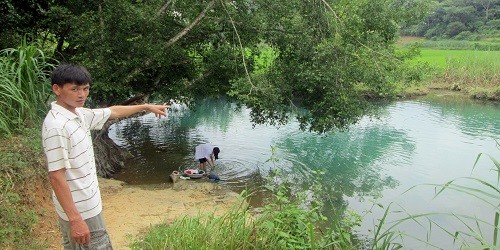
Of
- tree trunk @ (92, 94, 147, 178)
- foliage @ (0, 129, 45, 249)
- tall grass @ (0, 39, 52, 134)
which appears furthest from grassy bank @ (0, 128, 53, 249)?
tree trunk @ (92, 94, 147, 178)

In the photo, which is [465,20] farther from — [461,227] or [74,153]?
[74,153]

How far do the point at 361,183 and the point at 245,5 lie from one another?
3.83 meters

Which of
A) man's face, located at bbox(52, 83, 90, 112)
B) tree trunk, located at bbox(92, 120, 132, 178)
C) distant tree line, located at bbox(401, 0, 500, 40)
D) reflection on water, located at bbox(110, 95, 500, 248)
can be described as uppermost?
distant tree line, located at bbox(401, 0, 500, 40)

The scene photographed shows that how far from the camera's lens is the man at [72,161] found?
1902 millimetres

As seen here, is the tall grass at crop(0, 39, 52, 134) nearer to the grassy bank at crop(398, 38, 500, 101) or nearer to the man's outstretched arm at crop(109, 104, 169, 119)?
the man's outstretched arm at crop(109, 104, 169, 119)

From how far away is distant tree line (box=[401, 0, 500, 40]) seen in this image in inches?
1268

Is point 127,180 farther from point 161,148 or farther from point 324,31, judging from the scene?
point 324,31

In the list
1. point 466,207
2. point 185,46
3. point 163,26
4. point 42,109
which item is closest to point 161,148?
point 185,46

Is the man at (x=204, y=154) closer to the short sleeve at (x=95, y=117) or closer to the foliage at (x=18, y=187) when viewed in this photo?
the foliage at (x=18, y=187)

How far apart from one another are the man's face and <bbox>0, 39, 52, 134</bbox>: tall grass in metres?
2.74

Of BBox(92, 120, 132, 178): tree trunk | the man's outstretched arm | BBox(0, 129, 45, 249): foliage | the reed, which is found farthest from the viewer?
BBox(92, 120, 132, 178): tree trunk

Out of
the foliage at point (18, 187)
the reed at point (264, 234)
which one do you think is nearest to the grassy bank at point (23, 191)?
the foliage at point (18, 187)

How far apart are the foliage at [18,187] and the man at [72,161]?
1400 millimetres

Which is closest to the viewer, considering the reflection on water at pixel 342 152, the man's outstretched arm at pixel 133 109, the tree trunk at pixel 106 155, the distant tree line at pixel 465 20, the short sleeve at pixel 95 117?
the short sleeve at pixel 95 117
